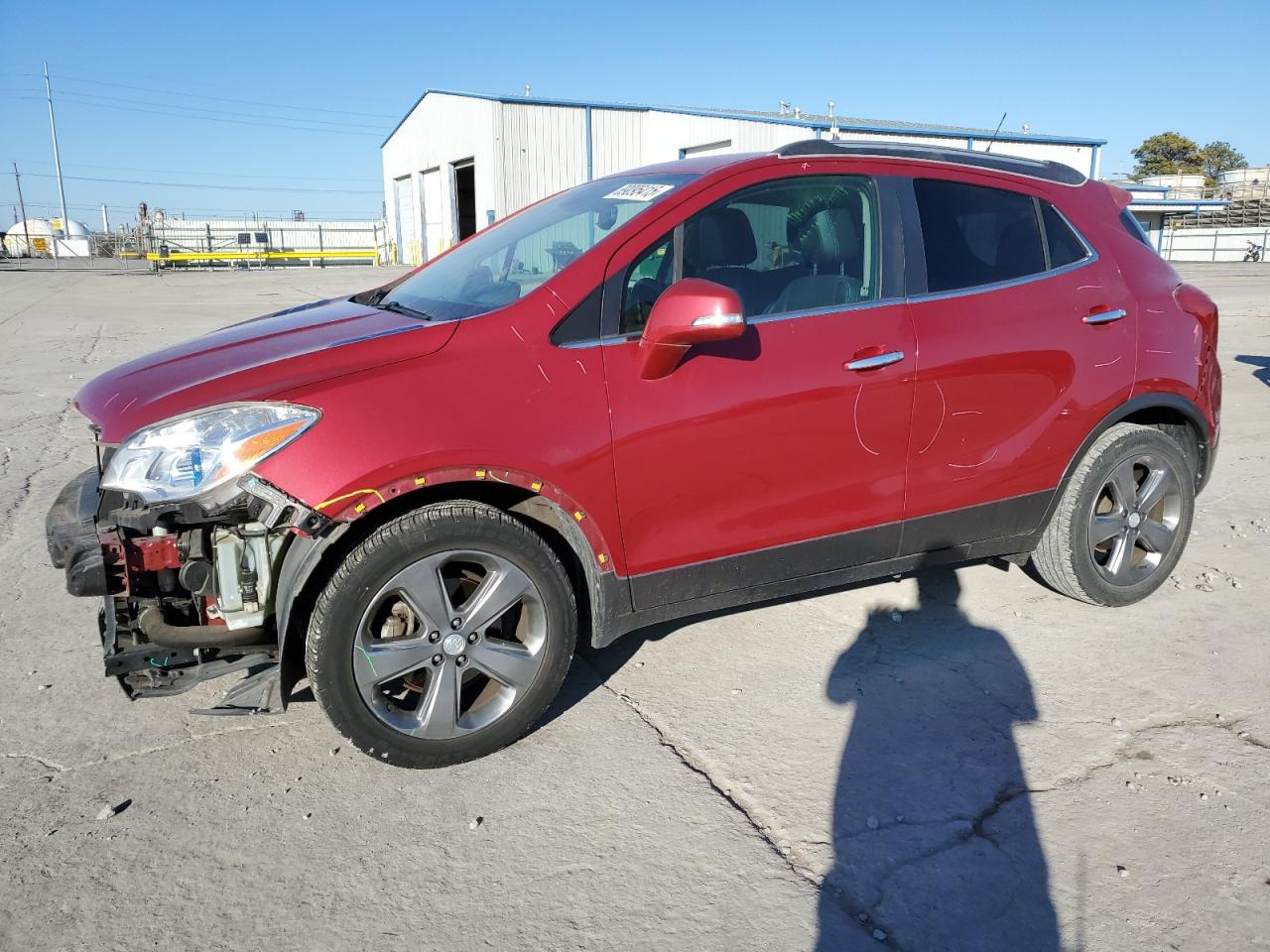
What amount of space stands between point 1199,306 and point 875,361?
1.85m

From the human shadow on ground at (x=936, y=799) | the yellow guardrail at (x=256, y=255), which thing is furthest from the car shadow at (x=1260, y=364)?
the yellow guardrail at (x=256, y=255)

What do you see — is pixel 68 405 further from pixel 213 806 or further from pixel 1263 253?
pixel 1263 253

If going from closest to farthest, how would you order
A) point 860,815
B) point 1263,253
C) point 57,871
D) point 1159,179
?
point 57,871
point 860,815
point 1263,253
point 1159,179

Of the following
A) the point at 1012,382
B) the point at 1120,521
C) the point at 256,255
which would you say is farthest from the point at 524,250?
the point at 256,255

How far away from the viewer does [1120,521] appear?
13.6ft

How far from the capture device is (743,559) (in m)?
3.32

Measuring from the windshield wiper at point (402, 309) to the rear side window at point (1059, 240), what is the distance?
8.23 feet

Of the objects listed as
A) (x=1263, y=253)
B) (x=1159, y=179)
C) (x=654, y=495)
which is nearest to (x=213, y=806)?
(x=654, y=495)

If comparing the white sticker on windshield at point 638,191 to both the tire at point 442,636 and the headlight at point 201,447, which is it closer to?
the tire at point 442,636

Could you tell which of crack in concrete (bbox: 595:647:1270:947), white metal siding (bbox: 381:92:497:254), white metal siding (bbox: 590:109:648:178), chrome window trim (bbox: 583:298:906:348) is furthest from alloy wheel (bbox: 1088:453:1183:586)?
white metal siding (bbox: 590:109:648:178)

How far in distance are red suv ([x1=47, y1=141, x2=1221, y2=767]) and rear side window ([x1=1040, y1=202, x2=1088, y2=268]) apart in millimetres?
11

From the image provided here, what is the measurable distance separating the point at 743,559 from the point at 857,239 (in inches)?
49.6

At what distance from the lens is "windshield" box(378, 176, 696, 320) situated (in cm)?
326

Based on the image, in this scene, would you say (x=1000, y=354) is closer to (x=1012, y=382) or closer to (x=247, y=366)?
(x=1012, y=382)
